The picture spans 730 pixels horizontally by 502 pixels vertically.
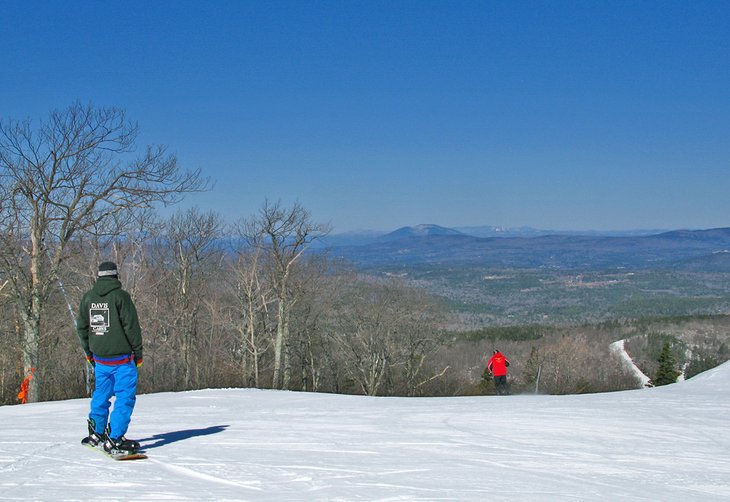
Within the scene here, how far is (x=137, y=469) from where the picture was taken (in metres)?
5.98

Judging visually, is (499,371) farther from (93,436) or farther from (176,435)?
(93,436)

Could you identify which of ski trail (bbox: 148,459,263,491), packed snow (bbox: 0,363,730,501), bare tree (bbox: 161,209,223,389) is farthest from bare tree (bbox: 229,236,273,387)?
ski trail (bbox: 148,459,263,491)

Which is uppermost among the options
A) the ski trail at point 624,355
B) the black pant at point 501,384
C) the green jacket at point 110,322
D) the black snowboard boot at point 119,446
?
the green jacket at point 110,322

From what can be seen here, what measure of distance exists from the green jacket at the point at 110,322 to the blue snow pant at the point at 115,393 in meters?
0.16

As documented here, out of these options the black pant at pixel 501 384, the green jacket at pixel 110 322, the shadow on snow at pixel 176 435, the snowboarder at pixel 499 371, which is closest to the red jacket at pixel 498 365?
the snowboarder at pixel 499 371

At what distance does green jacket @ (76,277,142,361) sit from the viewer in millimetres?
6508

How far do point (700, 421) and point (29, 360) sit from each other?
15.2m

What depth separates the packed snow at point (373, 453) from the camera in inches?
215

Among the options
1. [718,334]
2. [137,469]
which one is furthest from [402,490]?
[718,334]

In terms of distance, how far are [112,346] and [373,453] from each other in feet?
9.56

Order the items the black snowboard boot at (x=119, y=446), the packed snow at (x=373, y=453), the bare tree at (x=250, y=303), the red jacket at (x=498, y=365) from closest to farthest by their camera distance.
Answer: the packed snow at (x=373, y=453) → the black snowboard boot at (x=119, y=446) → the red jacket at (x=498, y=365) → the bare tree at (x=250, y=303)

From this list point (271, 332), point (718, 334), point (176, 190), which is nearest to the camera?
point (176, 190)

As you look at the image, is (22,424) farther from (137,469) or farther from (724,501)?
(724,501)

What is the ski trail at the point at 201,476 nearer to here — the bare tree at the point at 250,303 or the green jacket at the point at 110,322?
the green jacket at the point at 110,322
